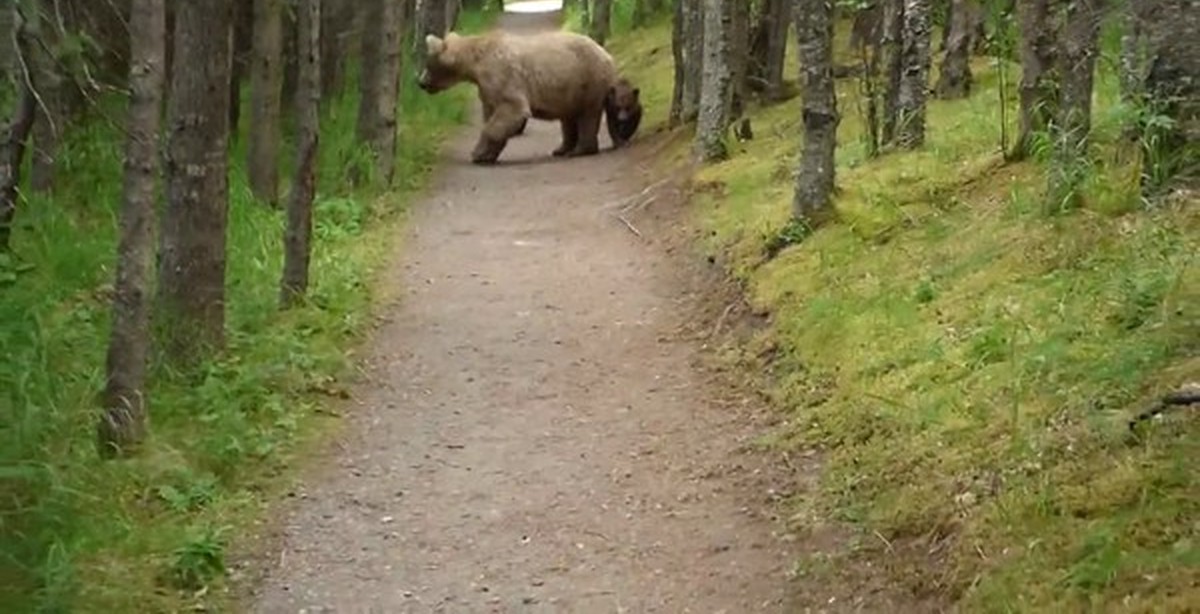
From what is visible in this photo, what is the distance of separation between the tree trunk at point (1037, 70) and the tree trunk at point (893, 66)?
2.47m

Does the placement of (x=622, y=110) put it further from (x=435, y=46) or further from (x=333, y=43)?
(x=333, y=43)

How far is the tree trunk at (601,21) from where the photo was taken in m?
32.1

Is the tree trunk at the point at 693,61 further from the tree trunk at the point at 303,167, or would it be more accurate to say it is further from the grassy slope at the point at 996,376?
the tree trunk at the point at 303,167

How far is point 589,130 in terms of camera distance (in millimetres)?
20562

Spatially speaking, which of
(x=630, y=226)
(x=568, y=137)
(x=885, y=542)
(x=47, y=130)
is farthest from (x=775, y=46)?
(x=885, y=542)

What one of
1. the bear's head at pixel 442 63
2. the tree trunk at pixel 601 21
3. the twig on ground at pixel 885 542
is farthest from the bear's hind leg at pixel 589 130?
the twig on ground at pixel 885 542

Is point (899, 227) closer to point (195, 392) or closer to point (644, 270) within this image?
point (644, 270)

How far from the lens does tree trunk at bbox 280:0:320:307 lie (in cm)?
1097

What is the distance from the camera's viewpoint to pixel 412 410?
9141 millimetres

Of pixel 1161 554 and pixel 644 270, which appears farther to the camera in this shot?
pixel 644 270

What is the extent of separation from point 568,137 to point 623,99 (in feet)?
3.08

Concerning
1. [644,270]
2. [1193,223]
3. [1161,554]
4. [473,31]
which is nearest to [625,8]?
[473,31]

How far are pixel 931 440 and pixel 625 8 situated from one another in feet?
102

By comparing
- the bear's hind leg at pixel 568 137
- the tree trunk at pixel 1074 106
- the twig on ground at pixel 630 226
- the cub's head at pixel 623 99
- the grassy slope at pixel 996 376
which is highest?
the tree trunk at pixel 1074 106
